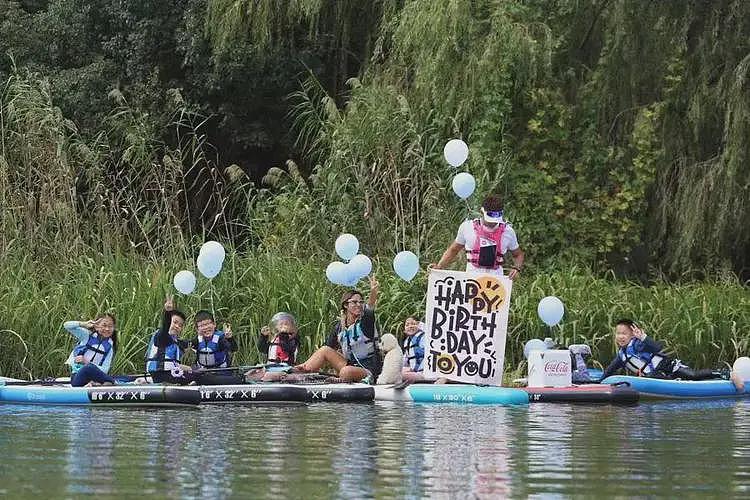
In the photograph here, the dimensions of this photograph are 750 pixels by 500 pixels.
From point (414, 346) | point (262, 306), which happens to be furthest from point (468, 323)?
point (262, 306)

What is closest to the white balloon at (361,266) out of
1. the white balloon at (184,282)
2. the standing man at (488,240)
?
the standing man at (488,240)

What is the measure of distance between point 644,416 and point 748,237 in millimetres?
7429

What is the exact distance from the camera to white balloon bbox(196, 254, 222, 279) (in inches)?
608

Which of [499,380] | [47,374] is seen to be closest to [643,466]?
[499,380]

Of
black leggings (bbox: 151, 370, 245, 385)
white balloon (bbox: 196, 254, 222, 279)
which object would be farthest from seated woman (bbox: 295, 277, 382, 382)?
white balloon (bbox: 196, 254, 222, 279)

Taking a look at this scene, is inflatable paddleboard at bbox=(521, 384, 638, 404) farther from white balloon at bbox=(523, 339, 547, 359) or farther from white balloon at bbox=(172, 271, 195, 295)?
white balloon at bbox=(172, 271, 195, 295)

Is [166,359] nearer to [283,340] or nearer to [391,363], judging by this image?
[283,340]

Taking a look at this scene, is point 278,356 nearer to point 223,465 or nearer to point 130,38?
point 223,465

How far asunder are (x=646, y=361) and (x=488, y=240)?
7.04ft

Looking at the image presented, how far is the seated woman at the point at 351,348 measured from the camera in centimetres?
1573

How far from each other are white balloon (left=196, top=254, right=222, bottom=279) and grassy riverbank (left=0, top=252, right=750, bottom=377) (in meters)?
1.36

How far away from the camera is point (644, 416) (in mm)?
13305

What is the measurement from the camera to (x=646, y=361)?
15.9 m

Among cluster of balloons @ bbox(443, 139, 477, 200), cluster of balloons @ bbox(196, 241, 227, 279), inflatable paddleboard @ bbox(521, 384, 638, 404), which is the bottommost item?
inflatable paddleboard @ bbox(521, 384, 638, 404)
